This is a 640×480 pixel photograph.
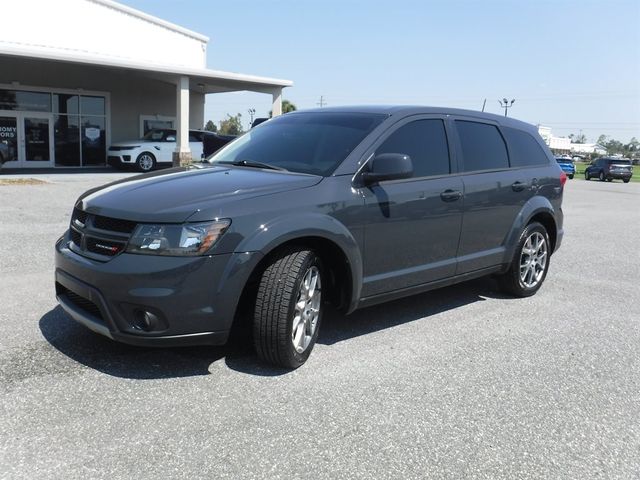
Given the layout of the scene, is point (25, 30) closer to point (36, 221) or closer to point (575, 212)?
point (36, 221)

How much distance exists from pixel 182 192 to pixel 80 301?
3.23ft

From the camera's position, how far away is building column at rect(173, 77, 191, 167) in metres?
22.6

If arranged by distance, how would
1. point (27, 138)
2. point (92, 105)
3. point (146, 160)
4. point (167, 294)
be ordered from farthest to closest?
1. point (92, 105)
2. point (146, 160)
3. point (27, 138)
4. point (167, 294)

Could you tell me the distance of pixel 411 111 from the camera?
4820 mm

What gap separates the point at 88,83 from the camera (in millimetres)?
24109

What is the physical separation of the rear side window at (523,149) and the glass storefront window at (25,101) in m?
21.5

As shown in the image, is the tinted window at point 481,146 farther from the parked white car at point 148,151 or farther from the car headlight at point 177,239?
the parked white car at point 148,151

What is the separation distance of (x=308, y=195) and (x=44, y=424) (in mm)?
2036

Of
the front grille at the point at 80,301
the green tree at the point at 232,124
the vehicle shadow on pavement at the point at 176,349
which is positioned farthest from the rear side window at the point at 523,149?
the green tree at the point at 232,124

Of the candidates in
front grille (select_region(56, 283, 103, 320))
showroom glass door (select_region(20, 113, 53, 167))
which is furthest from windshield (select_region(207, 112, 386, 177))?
showroom glass door (select_region(20, 113, 53, 167))

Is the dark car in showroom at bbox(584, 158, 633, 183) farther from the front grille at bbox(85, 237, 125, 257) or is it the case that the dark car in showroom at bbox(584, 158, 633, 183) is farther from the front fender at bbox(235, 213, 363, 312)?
the front grille at bbox(85, 237, 125, 257)

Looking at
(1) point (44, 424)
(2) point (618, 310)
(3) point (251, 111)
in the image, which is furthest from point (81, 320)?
(3) point (251, 111)

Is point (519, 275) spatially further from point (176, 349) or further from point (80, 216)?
point (80, 216)

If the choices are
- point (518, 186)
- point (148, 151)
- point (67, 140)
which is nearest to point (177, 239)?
point (518, 186)
